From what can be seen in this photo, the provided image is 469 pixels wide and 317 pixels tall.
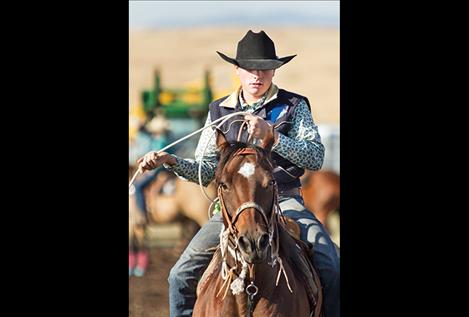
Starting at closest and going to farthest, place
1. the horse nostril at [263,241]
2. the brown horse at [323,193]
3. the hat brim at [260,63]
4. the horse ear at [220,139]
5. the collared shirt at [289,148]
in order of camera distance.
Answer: the horse nostril at [263,241], the horse ear at [220,139], the collared shirt at [289,148], the hat brim at [260,63], the brown horse at [323,193]

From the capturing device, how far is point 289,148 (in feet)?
17.7

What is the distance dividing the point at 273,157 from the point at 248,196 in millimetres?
715

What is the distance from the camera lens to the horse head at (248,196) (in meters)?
4.84

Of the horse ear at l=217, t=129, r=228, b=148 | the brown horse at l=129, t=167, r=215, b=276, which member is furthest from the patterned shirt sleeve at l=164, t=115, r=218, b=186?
the brown horse at l=129, t=167, r=215, b=276

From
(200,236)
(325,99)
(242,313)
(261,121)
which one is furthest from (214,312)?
(325,99)

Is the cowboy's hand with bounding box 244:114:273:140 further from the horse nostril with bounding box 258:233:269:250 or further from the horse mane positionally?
the horse nostril with bounding box 258:233:269:250

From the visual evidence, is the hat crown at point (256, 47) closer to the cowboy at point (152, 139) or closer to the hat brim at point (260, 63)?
the hat brim at point (260, 63)

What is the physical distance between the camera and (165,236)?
24.1ft

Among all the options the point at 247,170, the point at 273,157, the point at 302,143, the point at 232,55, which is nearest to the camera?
the point at 247,170

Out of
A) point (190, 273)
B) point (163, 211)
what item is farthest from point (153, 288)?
point (163, 211)

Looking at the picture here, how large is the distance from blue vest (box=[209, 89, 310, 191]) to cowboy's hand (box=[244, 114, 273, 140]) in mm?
348

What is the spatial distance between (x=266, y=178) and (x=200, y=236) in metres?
0.76

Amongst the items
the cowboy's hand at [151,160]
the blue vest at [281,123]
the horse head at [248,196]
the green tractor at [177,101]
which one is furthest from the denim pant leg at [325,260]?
the green tractor at [177,101]

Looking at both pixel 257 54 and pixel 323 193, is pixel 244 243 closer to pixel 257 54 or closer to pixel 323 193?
pixel 257 54
